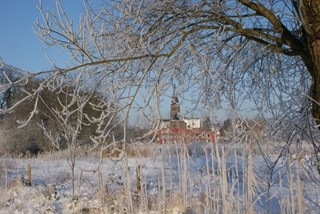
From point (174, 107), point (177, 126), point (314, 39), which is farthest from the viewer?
point (174, 107)

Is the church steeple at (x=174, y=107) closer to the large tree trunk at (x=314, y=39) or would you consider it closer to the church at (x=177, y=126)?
the church at (x=177, y=126)

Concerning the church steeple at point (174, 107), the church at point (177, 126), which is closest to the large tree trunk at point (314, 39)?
the church at point (177, 126)

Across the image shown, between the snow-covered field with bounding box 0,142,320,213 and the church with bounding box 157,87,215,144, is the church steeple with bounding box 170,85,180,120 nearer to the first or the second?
the church with bounding box 157,87,215,144

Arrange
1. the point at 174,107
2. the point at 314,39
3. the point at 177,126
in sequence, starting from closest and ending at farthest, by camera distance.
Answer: the point at 314,39 → the point at 177,126 → the point at 174,107

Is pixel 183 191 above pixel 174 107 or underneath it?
underneath

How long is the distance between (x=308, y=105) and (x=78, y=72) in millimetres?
2113

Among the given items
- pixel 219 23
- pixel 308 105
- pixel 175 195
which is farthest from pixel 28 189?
pixel 308 105

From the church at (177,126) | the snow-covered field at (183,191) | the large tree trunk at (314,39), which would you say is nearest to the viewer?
the snow-covered field at (183,191)

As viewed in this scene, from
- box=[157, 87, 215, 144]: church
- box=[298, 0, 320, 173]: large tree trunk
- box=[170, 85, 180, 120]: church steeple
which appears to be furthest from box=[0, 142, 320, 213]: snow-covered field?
box=[298, 0, 320, 173]: large tree trunk

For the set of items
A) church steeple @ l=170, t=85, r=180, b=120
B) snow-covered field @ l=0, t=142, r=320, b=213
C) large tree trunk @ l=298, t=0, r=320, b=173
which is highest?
large tree trunk @ l=298, t=0, r=320, b=173

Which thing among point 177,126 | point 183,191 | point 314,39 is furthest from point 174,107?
point 314,39

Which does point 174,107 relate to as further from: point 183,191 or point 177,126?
point 183,191

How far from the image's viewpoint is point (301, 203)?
3.21 metres

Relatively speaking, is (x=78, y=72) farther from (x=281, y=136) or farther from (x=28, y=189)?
(x=28, y=189)
